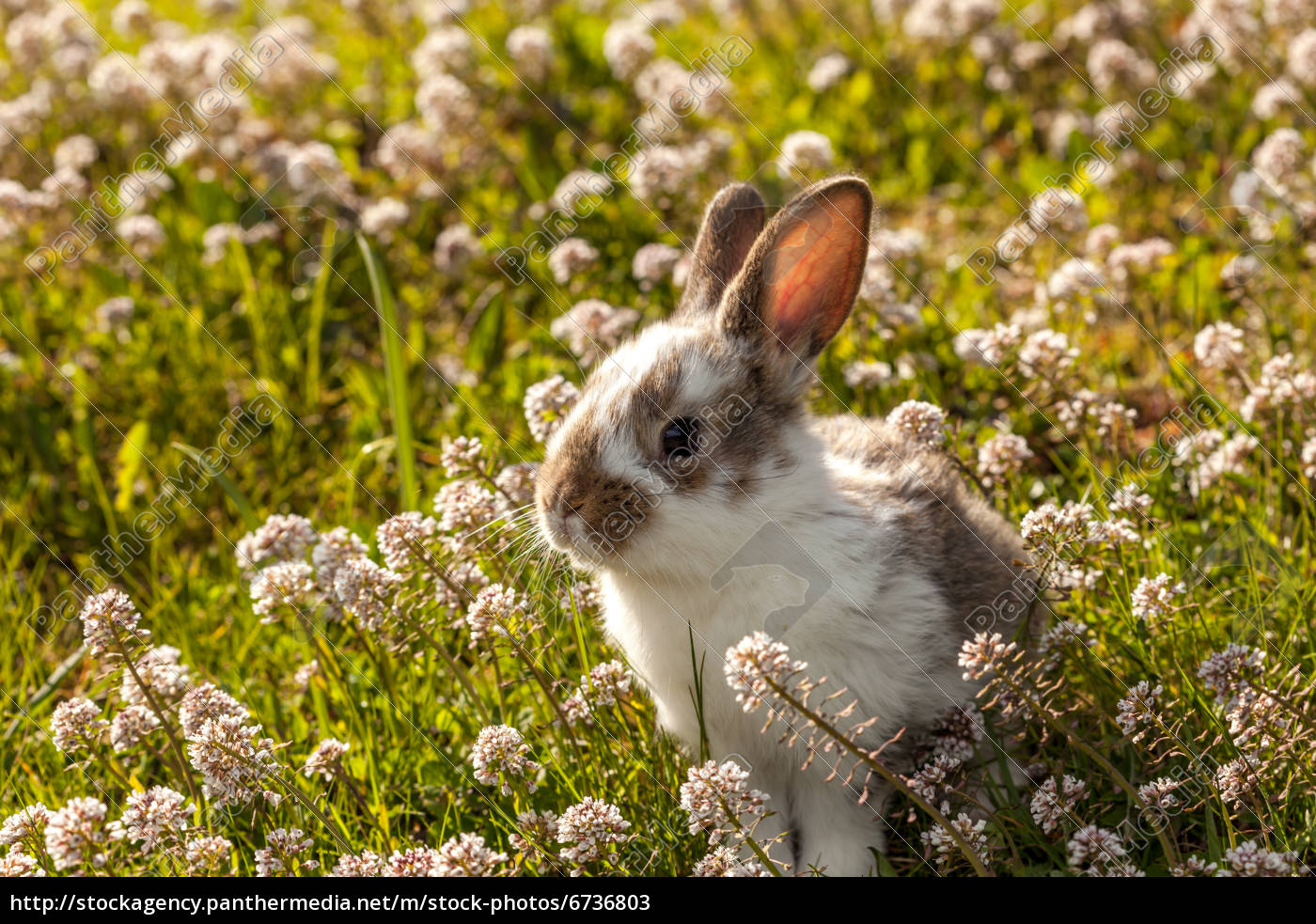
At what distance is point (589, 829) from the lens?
9.53 ft

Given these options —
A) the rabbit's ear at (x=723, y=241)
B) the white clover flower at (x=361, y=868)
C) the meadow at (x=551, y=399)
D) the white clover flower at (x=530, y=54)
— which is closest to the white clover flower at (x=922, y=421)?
the meadow at (x=551, y=399)

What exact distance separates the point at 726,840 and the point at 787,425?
116 centimetres

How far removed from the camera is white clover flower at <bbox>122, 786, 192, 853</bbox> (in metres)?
2.89

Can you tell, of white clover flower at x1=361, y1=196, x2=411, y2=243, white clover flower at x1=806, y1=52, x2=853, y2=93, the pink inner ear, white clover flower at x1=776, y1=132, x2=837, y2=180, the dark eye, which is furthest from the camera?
white clover flower at x1=806, y1=52, x2=853, y2=93

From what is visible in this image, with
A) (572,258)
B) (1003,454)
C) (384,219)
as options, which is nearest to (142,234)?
(384,219)

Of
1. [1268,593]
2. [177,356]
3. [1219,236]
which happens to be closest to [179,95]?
[177,356]

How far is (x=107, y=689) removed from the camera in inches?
160

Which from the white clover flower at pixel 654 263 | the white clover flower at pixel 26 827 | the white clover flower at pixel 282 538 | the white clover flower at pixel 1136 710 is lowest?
the white clover flower at pixel 1136 710

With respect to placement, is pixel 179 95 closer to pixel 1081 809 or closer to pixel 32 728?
pixel 32 728

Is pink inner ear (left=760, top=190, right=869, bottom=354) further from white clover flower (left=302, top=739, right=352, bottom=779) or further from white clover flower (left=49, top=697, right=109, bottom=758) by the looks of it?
white clover flower (left=49, top=697, right=109, bottom=758)

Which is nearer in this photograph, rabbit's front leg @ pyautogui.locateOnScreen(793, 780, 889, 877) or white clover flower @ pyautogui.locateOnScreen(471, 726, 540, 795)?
white clover flower @ pyautogui.locateOnScreen(471, 726, 540, 795)

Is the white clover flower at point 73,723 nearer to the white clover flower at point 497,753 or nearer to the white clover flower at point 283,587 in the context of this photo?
the white clover flower at point 283,587

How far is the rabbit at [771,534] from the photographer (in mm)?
3355

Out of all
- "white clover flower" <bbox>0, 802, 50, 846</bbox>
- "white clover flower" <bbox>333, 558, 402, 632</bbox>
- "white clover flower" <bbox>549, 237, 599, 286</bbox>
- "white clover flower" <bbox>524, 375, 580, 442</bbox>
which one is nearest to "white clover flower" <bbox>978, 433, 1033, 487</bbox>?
"white clover flower" <bbox>524, 375, 580, 442</bbox>
